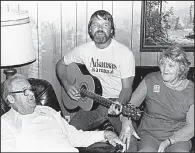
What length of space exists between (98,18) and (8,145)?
134cm

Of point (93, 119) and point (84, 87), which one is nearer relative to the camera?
point (93, 119)

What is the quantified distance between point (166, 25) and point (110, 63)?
0.89 metres

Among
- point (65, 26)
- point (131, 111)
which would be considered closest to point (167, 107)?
point (131, 111)

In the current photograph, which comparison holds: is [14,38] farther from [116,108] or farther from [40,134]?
[116,108]

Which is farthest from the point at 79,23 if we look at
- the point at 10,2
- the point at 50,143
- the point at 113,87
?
the point at 50,143

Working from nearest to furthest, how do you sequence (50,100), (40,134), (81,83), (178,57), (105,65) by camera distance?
(40,134) < (178,57) < (50,100) < (105,65) < (81,83)

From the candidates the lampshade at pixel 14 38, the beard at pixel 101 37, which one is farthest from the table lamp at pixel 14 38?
the beard at pixel 101 37

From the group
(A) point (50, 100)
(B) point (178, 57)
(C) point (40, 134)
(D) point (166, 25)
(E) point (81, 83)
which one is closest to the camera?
(C) point (40, 134)

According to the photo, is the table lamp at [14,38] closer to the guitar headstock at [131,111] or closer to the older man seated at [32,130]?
the older man seated at [32,130]

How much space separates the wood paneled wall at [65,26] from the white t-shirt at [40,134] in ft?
4.57

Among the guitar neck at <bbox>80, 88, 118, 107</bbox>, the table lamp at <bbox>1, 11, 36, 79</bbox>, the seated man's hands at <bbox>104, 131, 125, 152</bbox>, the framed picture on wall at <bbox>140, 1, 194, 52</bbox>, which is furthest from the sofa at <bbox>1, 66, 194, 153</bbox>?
the framed picture on wall at <bbox>140, 1, 194, 52</bbox>

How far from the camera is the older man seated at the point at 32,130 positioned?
241cm

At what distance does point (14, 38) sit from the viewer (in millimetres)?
2795

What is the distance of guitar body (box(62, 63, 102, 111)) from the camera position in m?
3.28
